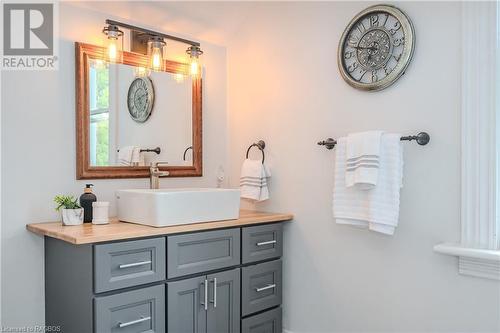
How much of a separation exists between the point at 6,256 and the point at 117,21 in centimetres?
136

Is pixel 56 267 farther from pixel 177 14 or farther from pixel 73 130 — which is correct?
pixel 177 14

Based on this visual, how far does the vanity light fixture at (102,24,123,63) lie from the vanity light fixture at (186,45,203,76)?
42cm

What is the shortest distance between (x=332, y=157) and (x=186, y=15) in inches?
49.3

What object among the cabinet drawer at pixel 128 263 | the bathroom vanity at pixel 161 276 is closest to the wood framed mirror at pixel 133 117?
the bathroom vanity at pixel 161 276

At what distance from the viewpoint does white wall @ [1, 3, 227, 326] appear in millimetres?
1995

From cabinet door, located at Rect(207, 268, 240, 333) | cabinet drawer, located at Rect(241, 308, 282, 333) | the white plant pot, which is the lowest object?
cabinet drawer, located at Rect(241, 308, 282, 333)

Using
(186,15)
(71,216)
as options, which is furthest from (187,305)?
(186,15)

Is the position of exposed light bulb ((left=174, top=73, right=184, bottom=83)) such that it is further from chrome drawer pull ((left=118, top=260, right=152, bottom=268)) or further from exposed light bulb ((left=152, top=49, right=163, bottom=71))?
chrome drawer pull ((left=118, top=260, right=152, bottom=268))

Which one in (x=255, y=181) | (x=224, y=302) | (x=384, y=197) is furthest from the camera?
(x=255, y=181)

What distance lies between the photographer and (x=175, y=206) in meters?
1.98

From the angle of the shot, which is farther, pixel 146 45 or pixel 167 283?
pixel 146 45

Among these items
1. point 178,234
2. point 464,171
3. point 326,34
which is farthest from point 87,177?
point 464,171

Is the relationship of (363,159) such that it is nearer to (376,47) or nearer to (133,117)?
(376,47)

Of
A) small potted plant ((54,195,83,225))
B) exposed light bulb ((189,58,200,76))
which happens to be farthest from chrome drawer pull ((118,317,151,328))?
Answer: exposed light bulb ((189,58,200,76))
